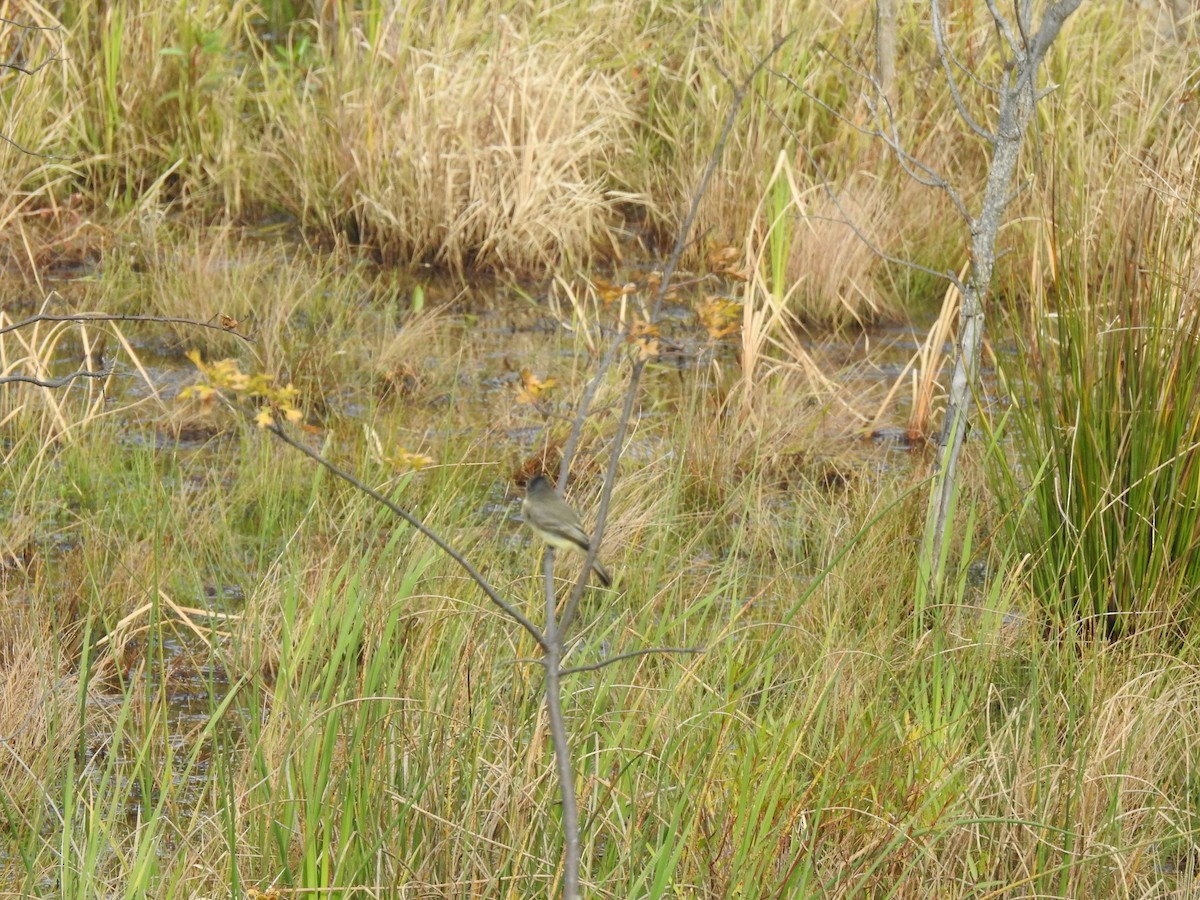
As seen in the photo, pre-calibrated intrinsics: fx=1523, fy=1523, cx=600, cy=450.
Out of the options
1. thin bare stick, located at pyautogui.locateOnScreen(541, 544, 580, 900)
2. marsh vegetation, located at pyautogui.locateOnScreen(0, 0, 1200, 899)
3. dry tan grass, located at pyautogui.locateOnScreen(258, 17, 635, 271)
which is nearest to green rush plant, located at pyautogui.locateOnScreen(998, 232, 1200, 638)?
marsh vegetation, located at pyautogui.locateOnScreen(0, 0, 1200, 899)

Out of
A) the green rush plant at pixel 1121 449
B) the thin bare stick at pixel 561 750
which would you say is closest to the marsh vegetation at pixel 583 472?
the green rush plant at pixel 1121 449

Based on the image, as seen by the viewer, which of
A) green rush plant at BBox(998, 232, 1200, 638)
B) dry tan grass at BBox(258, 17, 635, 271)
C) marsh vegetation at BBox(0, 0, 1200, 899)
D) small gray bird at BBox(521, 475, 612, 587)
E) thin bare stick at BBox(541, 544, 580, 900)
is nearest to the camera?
thin bare stick at BBox(541, 544, 580, 900)

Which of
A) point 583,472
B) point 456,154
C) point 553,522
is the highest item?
point 553,522

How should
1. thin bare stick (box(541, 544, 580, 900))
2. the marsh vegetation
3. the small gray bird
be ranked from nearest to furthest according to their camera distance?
thin bare stick (box(541, 544, 580, 900)) → the small gray bird → the marsh vegetation

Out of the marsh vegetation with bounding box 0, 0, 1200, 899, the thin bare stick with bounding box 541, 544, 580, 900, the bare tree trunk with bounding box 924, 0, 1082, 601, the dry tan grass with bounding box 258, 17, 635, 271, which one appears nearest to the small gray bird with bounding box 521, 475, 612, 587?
the marsh vegetation with bounding box 0, 0, 1200, 899

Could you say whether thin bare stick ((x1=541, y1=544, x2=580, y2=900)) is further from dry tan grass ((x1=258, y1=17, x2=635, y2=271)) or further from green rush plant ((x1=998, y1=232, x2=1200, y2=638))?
dry tan grass ((x1=258, y1=17, x2=635, y2=271))

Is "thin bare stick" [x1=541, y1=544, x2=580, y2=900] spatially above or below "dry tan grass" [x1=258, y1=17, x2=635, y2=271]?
above

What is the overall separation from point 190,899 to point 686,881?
26.9 inches

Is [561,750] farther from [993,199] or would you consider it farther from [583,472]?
[583,472]

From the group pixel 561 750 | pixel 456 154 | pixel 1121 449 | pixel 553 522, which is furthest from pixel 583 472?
pixel 561 750

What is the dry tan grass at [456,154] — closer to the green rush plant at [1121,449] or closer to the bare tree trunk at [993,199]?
the bare tree trunk at [993,199]

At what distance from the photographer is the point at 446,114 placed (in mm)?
6121

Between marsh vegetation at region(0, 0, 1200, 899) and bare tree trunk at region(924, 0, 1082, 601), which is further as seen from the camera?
bare tree trunk at region(924, 0, 1082, 601)

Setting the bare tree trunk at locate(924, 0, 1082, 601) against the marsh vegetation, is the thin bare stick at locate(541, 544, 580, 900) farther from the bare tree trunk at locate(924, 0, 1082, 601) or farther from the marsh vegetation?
the bare tree trunk at locate(924, 0, 1082, 601)
